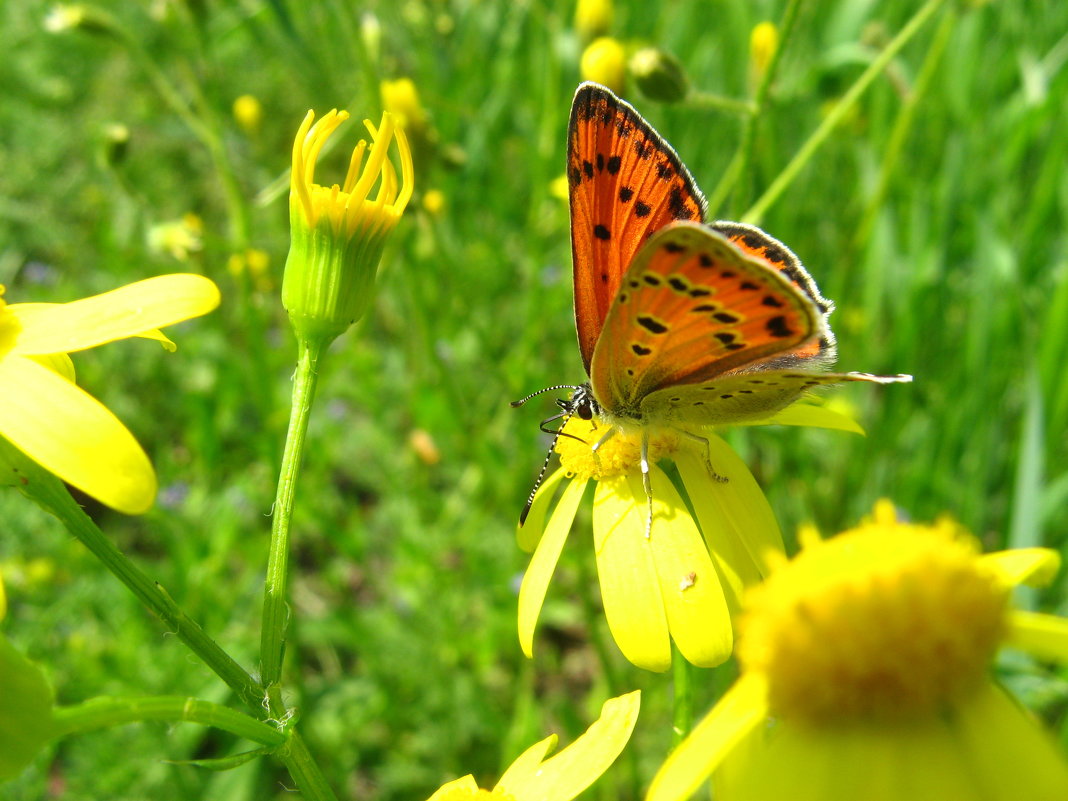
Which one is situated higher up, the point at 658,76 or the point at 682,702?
the point at 658,76

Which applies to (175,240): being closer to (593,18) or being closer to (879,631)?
(593,18)

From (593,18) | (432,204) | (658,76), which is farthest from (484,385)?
(658,76)

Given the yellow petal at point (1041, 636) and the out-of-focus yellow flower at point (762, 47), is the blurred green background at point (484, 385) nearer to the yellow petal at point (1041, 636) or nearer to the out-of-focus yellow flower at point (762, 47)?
the out-of-focus yellow flower at point (762, 47)

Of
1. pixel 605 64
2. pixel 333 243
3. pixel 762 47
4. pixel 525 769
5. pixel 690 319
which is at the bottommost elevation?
pixel 525 769

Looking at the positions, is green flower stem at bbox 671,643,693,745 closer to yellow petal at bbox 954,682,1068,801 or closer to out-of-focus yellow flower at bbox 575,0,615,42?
yellow petal at bbox 954,682,1068,801

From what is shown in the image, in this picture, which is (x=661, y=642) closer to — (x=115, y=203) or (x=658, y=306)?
(x=658, y=306)

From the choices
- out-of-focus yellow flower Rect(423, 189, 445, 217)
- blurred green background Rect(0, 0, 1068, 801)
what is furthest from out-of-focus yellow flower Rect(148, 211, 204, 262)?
out-of-focus yellow flower Rect(423, 189, 445, 217)

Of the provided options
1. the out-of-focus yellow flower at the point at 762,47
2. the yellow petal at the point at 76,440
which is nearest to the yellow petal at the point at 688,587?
the yellow petal at the point at 76,440
